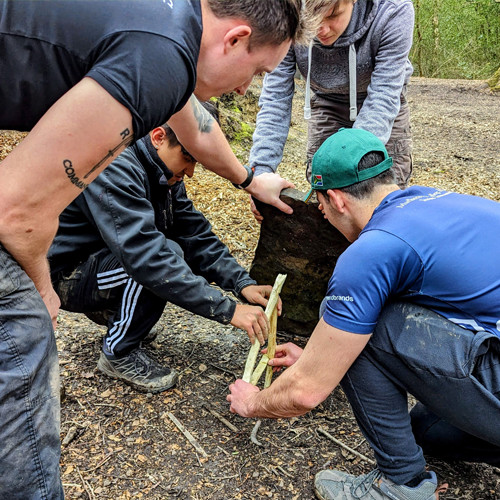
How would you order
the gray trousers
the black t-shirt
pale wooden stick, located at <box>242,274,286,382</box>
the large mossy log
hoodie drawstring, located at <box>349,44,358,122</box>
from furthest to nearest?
the gray trousers < the large mossy log < hoodie drawstring, located at <box>349,44,358,122</box> < pale wooden stick, located at <box>242,274,286,382</box> < the black t-shirt

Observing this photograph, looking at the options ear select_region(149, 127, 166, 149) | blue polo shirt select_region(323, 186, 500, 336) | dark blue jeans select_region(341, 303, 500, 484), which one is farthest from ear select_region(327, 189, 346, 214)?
ear select_region(149, 127, 166, 149)

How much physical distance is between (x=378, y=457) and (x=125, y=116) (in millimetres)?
1573

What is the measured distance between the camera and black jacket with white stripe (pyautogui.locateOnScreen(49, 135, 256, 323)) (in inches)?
92.7

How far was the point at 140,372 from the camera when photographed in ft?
8.99

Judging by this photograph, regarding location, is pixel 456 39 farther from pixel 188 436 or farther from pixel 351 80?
pixel 188 436

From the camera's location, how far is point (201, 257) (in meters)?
3.03

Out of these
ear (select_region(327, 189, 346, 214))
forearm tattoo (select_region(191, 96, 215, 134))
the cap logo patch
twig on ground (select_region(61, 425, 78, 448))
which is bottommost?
twig on ground (select_region(61, 425, 78, 448))

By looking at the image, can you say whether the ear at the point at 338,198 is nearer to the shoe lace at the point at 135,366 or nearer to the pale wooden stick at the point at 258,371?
the pale wooden stick at the point at 258,371

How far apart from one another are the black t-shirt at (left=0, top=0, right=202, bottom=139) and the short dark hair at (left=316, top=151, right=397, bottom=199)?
987 mm

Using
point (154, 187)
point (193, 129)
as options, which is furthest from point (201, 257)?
point (193, 129)

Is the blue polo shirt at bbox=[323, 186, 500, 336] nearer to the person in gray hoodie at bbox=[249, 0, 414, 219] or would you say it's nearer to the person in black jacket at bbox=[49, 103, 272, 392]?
the person in black jacket at bbox=[49, 103, 272, 392]

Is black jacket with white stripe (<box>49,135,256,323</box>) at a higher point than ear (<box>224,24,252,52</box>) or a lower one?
lower

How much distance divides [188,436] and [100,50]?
1774 mm

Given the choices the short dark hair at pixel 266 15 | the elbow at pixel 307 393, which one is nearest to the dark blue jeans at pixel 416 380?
the elbow at pixel 307 393
